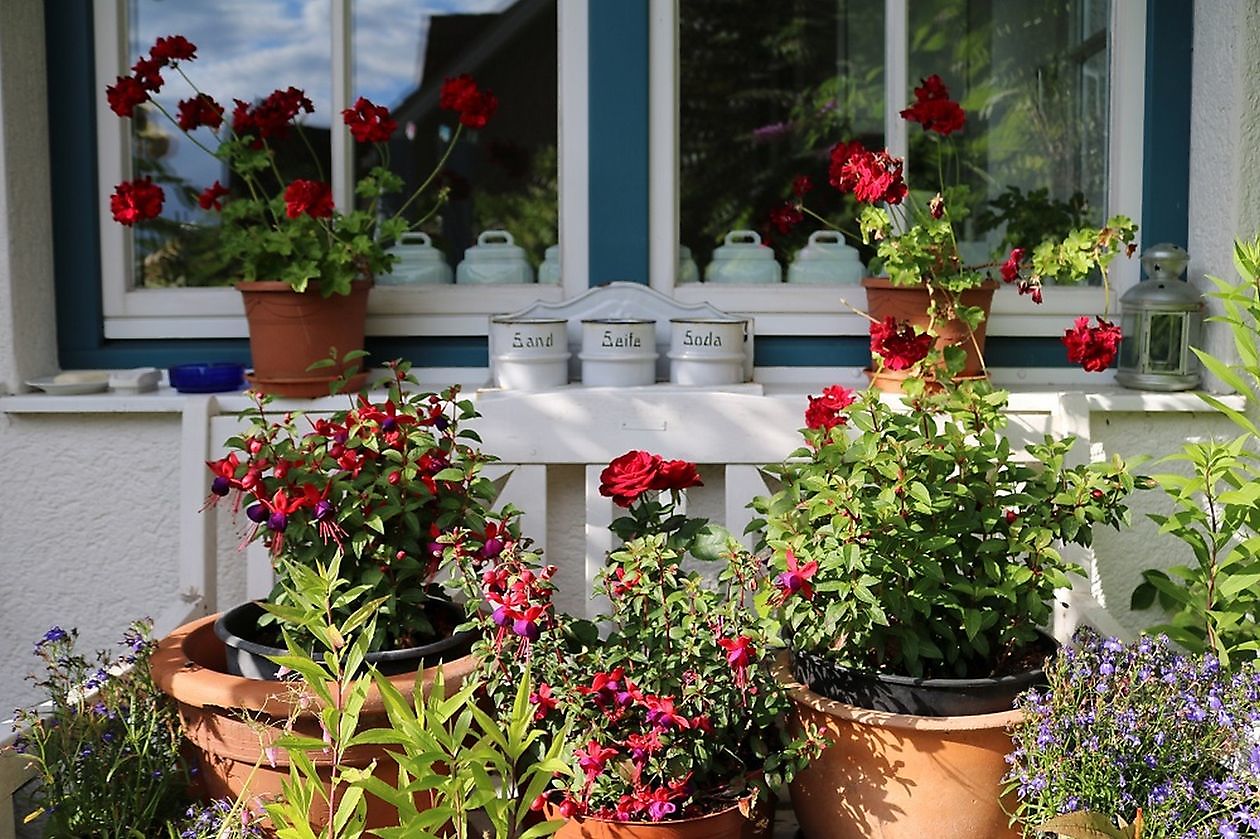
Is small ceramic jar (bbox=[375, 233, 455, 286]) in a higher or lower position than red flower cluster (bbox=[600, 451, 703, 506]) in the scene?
higher

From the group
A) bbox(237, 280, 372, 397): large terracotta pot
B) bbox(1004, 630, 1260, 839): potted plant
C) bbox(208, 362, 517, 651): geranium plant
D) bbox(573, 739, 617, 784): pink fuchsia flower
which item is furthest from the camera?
bbox(237, 280, 372, 397): large terracotta pot

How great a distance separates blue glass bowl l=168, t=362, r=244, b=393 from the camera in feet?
9.25

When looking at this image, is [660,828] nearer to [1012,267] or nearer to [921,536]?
[921,536]

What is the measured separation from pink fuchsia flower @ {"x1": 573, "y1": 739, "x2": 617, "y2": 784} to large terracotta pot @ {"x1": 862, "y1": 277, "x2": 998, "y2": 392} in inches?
42.1

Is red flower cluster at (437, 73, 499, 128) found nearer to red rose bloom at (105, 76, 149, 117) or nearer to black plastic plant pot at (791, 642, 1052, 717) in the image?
red rose bloom at (105, 76, 149, 117)

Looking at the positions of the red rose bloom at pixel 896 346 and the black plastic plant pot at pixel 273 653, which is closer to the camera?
the black plastic plant pot at pixel 273 653

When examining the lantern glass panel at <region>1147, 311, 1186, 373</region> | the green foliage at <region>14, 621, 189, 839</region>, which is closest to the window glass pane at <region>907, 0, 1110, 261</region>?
the lantern glass panel at <region>1147, 311, 1186, 373</region>

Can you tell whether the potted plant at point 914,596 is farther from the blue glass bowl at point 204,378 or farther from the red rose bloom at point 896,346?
the blue glass bowl at point 204,378

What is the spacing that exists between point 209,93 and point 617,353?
1177mm

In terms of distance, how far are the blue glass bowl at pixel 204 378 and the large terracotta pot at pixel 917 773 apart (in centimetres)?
147

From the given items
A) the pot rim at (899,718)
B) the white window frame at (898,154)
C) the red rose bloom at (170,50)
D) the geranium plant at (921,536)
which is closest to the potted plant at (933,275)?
the white window frame at (898,154)

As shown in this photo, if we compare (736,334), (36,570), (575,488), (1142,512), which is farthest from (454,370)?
(1142,512)

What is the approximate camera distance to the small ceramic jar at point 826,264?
3.04 meters

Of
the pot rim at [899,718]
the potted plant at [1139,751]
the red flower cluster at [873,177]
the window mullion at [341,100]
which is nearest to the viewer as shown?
the potted plant at [1139,751]
